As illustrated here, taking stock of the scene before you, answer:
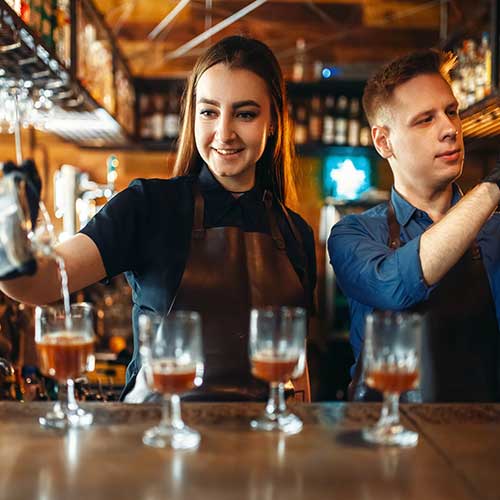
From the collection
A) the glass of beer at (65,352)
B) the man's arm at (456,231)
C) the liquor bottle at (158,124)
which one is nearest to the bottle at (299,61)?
the liquor bottle at (158,124)

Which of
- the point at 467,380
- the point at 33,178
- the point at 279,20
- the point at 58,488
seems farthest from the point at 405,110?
the point at 279,20

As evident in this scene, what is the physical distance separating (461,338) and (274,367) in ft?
2.45

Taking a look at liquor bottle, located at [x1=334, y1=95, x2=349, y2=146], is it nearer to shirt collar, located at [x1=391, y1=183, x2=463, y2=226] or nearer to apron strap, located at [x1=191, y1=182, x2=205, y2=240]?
shirt collar, located at [x1=391, y1=183, x2=463, y2=226]

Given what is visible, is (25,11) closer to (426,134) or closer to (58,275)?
(58,275)

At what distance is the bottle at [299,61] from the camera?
5.55 metres

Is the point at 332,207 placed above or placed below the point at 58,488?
above

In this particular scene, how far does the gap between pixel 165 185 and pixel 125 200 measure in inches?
5.3

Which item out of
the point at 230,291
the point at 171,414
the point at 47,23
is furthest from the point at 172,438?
the point at 47,23

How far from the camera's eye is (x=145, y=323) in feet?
3.98

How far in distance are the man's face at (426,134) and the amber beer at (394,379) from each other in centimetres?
82

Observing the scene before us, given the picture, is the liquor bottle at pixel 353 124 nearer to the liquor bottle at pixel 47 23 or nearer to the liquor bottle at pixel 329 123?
the liquor bottle at pixel 329 123

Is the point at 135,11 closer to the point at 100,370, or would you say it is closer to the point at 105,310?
the point at 105,310

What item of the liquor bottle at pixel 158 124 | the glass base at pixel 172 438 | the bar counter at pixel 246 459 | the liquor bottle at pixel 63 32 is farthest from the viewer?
the liquor bottle at pixel 158 124

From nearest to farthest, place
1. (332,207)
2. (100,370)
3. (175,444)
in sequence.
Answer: (175,444) → (100,370) → (332,207)
